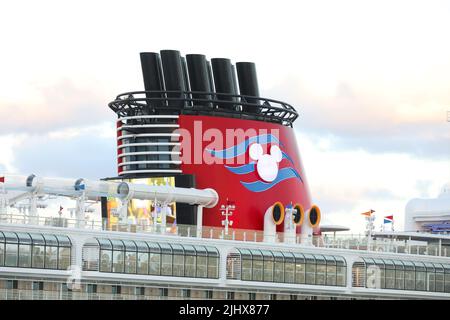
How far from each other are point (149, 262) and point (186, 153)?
33.5 feet

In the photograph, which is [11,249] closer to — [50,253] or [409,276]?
[50,253]

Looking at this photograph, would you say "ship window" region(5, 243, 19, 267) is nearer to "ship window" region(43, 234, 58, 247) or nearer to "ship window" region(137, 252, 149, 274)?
"ship window" region(43, 234, 58, 247)

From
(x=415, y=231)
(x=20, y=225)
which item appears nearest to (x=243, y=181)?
(x=20, y=225)

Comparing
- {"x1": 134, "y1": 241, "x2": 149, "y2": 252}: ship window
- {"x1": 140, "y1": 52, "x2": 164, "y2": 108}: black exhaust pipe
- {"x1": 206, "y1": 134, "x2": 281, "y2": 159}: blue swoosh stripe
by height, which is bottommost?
{"x1": 134, "y1": 241, "x2": 149, "y2": 252}: ship window

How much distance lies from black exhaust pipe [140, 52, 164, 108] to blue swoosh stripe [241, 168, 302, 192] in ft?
24.8

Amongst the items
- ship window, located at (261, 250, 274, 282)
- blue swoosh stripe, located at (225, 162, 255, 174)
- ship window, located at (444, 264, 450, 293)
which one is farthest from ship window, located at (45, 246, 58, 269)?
ship window, located at (444, 264, 450, 293)

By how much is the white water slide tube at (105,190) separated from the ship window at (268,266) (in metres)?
4.85

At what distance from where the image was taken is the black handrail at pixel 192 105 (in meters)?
107

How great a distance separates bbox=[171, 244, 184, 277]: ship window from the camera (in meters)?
100

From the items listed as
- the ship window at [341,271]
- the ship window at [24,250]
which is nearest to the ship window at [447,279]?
the ship window at [341,271]

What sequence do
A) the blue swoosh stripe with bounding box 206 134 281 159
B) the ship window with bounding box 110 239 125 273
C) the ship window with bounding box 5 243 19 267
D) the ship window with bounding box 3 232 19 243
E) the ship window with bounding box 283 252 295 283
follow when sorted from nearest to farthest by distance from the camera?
1. the ship window with bounding box 5 243 19 267
2. the ship window with bounding box 3 232 19 243
3. the ship window with bounding box 110 239 125 273
4. the ship window with bounding box 283 252 295 283
5. the blue swoosh stripe with bounding box 206 134 281 159
